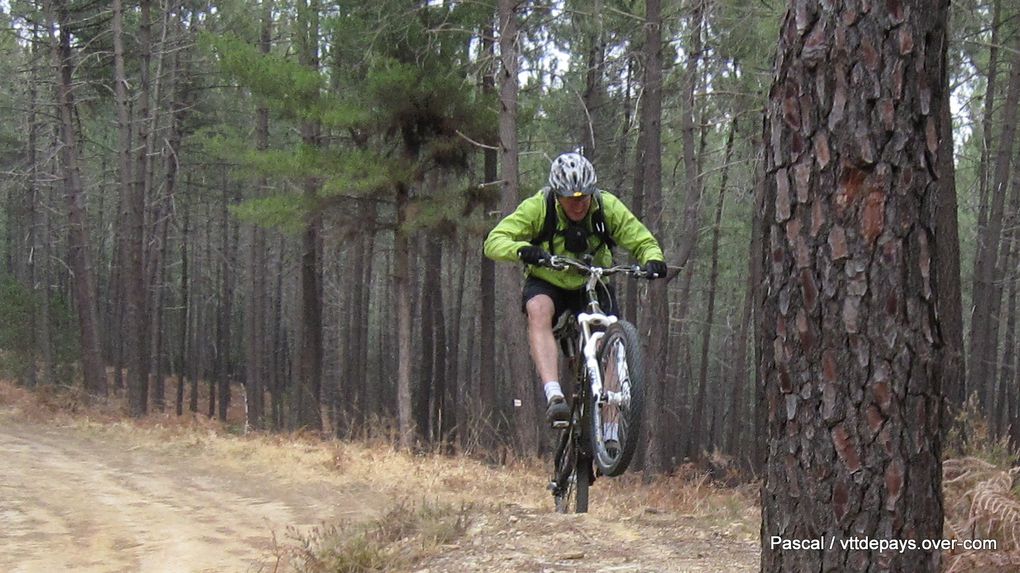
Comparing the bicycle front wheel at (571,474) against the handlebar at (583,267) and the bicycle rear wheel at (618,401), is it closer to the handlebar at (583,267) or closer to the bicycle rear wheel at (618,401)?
the bicycle rear wheel at (618,401)

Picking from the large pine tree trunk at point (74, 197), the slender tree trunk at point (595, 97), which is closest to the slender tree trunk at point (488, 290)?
the slender tree trunk at point (595, 97)

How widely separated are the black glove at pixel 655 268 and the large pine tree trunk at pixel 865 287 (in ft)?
8.55

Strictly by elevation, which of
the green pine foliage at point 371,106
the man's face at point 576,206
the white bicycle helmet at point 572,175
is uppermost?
the green pine foliage at point 371,106

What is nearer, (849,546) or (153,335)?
(849,546)

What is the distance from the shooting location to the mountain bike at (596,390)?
5.09 m

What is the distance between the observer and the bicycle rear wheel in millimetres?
5023

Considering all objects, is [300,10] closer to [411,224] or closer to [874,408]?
[411,224]

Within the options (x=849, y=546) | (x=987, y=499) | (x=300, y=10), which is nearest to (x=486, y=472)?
(x=987, y=499)

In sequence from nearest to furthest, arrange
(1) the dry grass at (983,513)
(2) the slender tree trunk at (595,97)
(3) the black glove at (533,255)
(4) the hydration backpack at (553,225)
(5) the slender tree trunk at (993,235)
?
(1) the dry grass at (983,513)
(3) the black glove at (533,255)
(4) the hydration backpack at (553,225)
(5) the slender tree trunk at (993,235)
(2) the slender tree trunk at (595,97)

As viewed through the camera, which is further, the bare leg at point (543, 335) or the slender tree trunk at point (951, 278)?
the slender tree trunk at point (951, 278)

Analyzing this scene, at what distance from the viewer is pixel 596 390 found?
5.35 metres

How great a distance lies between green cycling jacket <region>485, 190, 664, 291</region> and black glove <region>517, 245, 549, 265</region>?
0.64ft

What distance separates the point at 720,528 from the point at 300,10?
1491cm

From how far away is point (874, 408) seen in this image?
8.41 feet
